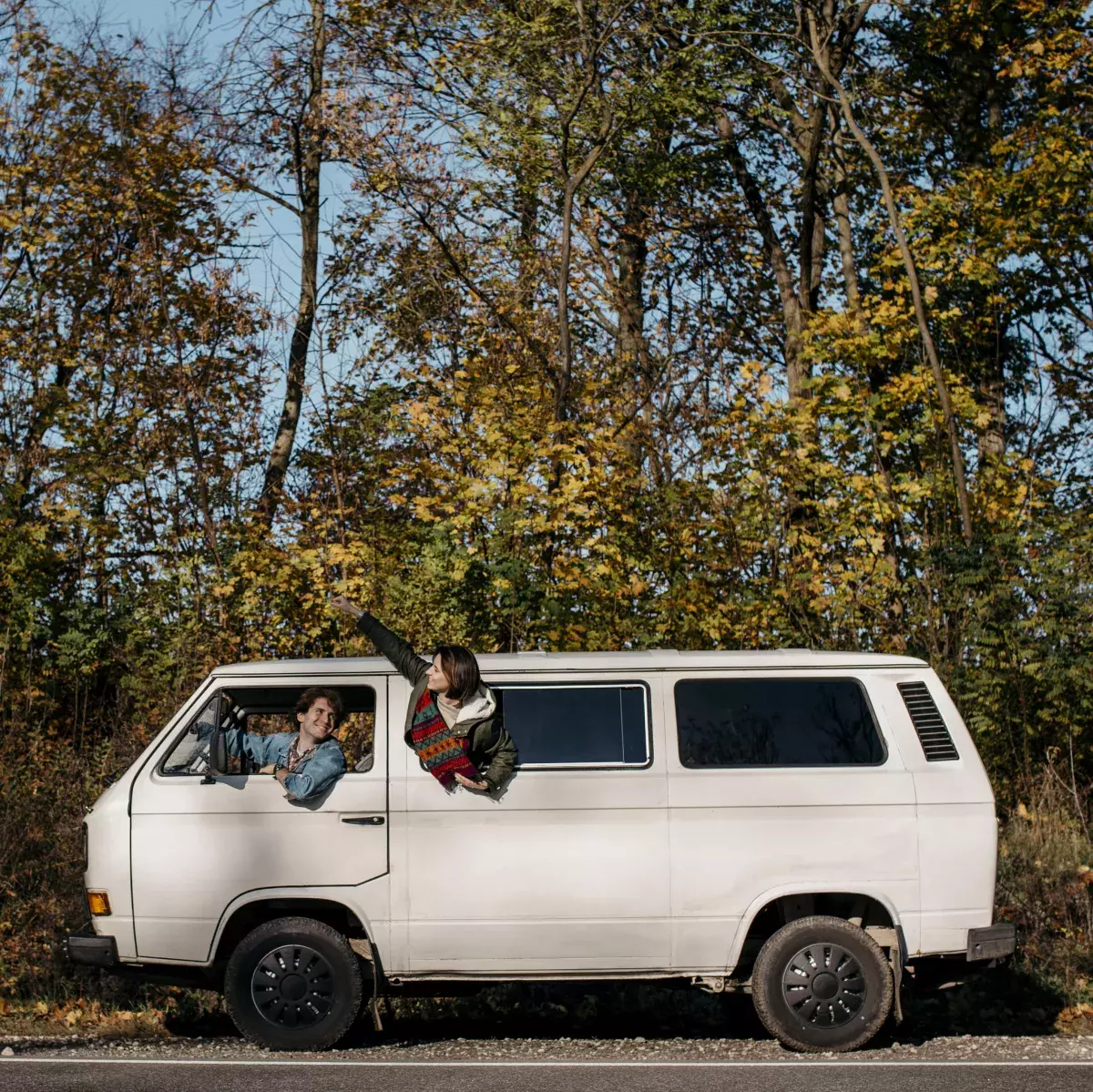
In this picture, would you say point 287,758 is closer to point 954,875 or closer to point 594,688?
point 594,688

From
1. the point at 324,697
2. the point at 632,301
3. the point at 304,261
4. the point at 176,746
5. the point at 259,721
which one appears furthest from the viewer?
the point at 304,261

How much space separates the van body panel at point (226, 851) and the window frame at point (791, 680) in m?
1.57

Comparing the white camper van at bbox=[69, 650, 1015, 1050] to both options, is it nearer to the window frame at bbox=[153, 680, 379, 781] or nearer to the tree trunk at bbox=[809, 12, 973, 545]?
the window frame at bbox=[153, 680, 379, 781]

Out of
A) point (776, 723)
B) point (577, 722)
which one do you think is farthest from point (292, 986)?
point (776, 723)

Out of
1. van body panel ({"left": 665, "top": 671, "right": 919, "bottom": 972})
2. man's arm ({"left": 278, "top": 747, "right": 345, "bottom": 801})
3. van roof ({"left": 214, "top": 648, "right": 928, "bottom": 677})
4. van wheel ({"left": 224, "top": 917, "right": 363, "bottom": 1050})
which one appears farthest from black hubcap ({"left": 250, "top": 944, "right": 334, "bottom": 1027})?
van body panel ({"left": 665, "top": 671, "right": 919, "bottom": 972})

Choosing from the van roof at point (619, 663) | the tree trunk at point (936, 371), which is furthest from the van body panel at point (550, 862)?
the tree trunk at point (936, 371)

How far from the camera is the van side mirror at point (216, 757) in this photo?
796 cm

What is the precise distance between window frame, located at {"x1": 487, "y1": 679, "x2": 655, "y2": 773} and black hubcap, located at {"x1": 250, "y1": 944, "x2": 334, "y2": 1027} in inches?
57.8

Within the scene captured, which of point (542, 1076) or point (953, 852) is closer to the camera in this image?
point (542, 1076)

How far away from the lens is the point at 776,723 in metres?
8.06

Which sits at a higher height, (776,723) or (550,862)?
(776,723)

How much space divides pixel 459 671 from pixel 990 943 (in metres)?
3.02

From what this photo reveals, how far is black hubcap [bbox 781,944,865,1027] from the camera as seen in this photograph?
7930mm

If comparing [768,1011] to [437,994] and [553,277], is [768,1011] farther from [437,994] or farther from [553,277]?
[553,277]
